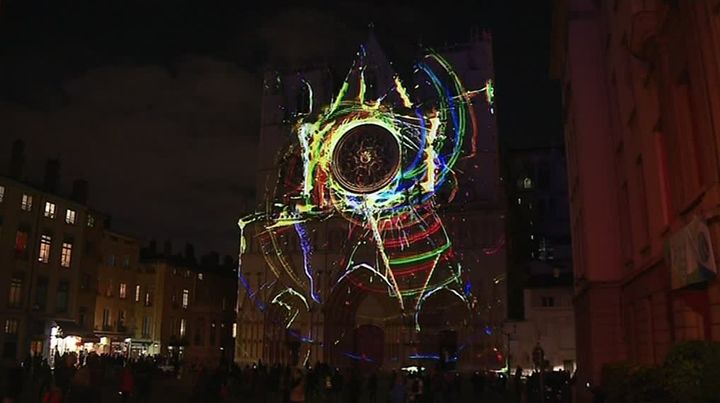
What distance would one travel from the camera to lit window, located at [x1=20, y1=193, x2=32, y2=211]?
40.9m

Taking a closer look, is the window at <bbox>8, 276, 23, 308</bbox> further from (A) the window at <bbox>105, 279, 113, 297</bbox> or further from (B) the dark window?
(B) the dark window

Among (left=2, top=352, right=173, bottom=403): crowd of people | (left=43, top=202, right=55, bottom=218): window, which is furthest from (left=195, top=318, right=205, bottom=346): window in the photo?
(left=2, top=352, right=173, bottom=403): crowd of people

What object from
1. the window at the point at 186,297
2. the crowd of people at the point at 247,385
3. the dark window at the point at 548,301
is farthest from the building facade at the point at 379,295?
the window at the point at 186,297

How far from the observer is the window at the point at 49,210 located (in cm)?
4298

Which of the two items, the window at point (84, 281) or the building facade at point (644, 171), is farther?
the window at point (84, 281)

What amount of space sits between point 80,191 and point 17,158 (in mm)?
5360

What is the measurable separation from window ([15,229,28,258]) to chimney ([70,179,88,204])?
7.44m

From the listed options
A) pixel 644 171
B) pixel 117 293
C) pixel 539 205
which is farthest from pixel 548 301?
pixel 117 293

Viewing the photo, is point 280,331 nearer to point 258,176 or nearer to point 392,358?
point 392,358

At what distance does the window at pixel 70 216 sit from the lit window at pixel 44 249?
211 cm

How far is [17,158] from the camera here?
145 feet

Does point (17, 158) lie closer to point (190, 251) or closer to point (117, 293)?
point (117, 293)

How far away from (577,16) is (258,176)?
3296 cm

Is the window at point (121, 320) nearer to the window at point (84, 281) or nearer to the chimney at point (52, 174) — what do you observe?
the window at point (84, 281)
